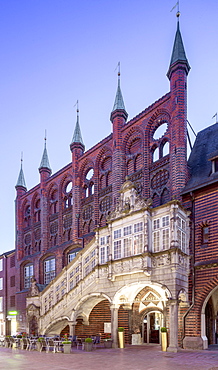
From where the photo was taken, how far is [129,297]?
85.0 feet

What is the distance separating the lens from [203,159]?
25.6 m

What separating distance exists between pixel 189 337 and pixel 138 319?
6050mm

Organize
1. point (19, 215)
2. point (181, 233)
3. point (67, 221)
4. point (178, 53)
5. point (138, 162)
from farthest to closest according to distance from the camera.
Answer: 1. point (19, 215)
2. point (67, 221)
3. point (138, 162)
4. point (178, 53)
5. point (181, 233)

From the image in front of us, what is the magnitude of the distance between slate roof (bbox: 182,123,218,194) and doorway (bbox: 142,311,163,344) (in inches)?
367

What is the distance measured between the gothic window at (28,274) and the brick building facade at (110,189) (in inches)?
4.4

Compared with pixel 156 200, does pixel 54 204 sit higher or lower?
higher

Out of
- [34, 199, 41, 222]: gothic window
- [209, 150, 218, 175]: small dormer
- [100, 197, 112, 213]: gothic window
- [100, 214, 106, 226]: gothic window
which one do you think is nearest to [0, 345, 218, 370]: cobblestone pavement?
[209, 150, 218, 175]: small dormer

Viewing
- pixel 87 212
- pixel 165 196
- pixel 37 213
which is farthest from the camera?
pixel 37 213

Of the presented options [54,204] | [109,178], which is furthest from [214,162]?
[54,204]

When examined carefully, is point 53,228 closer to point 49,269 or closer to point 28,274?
point 49,269

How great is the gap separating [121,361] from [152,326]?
896cm

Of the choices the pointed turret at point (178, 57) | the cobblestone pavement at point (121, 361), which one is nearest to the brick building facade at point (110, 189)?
the pointed turret at point (178, 57)

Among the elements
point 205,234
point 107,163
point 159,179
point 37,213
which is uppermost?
point 107,163

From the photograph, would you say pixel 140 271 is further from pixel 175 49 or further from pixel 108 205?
pixel 175 49
